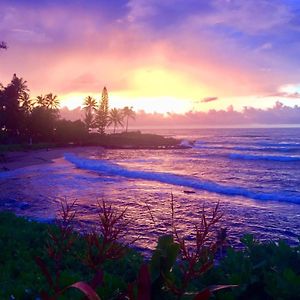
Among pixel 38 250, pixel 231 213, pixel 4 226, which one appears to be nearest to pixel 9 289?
pixel 38 250

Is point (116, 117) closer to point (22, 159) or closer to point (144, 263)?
point (22, 159)

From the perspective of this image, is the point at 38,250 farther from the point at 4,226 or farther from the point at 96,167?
the point at 96,167

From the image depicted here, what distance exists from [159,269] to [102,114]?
7533 centimetres

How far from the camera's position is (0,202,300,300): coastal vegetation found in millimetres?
2035

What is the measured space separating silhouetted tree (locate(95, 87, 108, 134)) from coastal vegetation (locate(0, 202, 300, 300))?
70303mm

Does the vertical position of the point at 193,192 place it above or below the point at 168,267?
below

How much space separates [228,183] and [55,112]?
1872 inches

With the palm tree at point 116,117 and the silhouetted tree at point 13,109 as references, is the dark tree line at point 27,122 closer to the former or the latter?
the silhouetted tree at point 13,109

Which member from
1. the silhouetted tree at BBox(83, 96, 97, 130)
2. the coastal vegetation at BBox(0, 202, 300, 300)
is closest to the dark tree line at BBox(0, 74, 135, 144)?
the silhouetted tree at BBox(83, 96, 97, 130)

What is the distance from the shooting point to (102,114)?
7706cm

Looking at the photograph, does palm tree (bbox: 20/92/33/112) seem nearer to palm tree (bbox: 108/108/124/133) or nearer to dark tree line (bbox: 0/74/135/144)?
dark tree line (bbox: 0/74/135/144)

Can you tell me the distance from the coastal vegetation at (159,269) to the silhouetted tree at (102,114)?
231ft

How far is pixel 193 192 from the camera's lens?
17.9m

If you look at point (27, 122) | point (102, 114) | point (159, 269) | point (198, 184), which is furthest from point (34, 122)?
point (159, 269)
